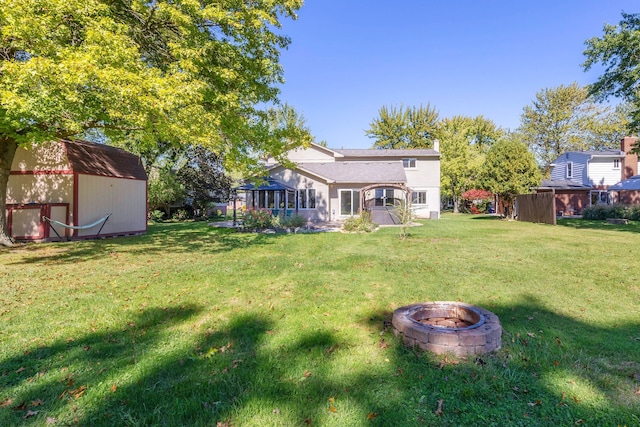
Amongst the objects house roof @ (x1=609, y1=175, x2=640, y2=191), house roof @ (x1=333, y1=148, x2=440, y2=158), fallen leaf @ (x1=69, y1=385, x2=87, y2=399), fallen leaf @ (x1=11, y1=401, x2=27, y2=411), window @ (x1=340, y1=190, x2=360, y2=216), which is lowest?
fallen leaf @ (x1=11, y1=401, x2=27, y2=411)

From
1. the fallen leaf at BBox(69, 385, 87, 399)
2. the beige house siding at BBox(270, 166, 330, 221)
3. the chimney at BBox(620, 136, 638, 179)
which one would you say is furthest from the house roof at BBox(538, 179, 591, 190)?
the fallen leaf at BBox(69, 385, 87, 399)

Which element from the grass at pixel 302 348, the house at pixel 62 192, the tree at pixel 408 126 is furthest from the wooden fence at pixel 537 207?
the tree at pixel 408 126

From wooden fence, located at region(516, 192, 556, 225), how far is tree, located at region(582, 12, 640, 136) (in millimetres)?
5212

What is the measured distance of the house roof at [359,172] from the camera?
22.3 metres

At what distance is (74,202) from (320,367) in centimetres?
1332

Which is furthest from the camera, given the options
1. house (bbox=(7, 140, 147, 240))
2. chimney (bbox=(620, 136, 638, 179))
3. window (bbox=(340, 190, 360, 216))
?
chimney (bbox=(620, 136, 638, 179))

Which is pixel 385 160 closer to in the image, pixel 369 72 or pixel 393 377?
pixel 369 72

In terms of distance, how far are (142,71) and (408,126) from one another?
42656 millimetres

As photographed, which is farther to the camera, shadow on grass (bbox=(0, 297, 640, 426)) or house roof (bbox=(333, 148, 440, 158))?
house roof (bbox=(333, 148, 440, 158))

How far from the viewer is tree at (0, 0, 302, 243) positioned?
22.1 feet

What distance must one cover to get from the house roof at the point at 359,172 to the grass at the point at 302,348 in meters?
15.2

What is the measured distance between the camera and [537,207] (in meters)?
20.8

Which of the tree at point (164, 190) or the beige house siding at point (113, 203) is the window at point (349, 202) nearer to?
the tree at point (164, 190)

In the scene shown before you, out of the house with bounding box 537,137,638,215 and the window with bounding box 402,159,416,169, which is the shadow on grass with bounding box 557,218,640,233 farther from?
the house with bounding box 537,137,638,215
